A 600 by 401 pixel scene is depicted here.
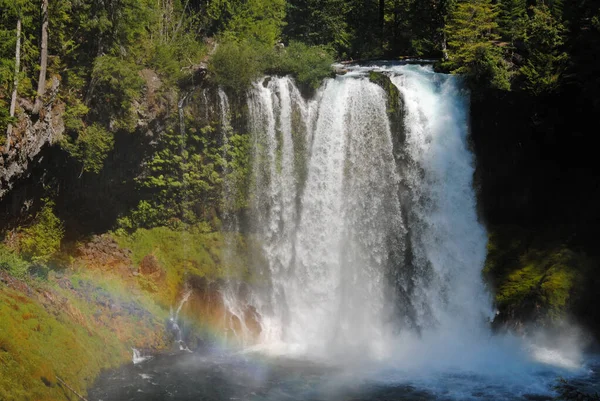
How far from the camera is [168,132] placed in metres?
23.3

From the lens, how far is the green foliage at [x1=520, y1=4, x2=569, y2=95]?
22297 mm

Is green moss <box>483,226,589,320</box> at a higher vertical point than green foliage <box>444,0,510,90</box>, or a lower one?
lower

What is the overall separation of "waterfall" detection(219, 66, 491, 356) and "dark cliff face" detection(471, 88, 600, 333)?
848 mm

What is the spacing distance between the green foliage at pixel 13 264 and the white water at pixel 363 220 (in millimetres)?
8090

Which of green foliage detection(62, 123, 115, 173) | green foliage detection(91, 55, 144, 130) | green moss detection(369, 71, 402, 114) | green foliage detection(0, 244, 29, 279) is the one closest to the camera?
green foliage detection(0, 244, 29, 279)

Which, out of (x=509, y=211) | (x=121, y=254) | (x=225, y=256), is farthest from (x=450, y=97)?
(x=121, y=254)

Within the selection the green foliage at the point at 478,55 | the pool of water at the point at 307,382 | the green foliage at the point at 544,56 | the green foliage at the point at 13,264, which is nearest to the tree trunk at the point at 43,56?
the green foliage at the point at 13,264


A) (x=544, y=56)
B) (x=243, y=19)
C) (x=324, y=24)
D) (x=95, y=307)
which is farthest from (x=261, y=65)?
(x=324, y=24)

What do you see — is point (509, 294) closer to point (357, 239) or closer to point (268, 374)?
point (357, 239)

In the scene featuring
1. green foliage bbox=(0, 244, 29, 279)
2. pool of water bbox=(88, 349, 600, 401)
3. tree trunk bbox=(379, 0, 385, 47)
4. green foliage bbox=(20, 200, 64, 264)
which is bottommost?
pool of water bbox=(88, 349, 600, 401)

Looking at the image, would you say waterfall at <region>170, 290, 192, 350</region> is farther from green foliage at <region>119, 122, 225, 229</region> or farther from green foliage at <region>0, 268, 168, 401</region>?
green foliage at <region>119, 122, 225, 229</region>

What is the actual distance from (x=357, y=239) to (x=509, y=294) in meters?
6.45

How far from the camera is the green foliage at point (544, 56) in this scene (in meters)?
22.3

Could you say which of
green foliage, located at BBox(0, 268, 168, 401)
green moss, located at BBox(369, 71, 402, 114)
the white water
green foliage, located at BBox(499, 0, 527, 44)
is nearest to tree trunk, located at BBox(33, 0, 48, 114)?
green foliage, located at BBox(0, 268, 168, 401)
